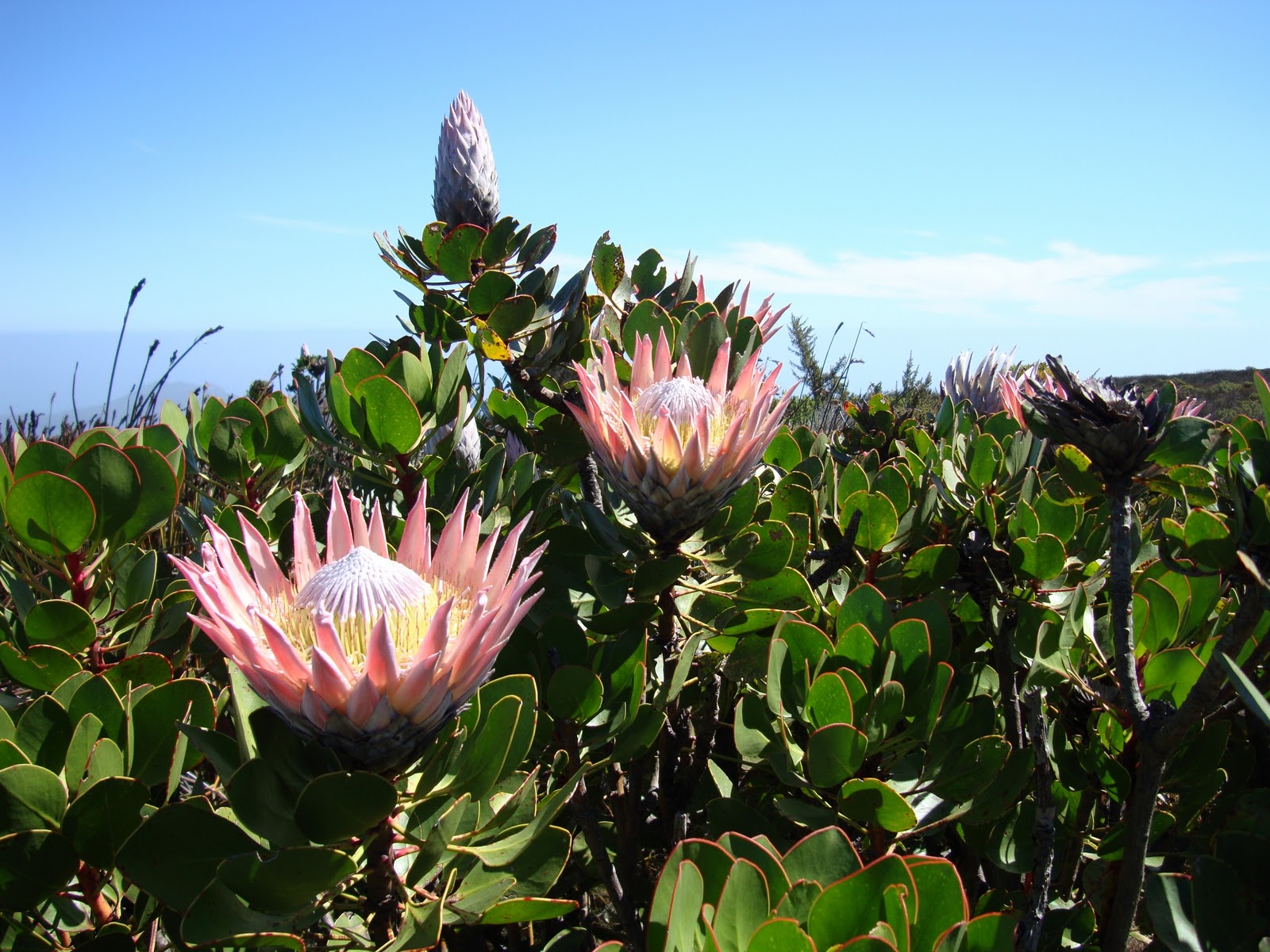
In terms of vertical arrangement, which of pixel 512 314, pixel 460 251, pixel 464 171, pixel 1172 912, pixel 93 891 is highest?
pixel 464 171

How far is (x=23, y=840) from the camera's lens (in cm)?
84

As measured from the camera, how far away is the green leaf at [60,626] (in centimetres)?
109

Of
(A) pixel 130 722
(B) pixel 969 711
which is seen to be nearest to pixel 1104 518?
(B) pixel 969 711

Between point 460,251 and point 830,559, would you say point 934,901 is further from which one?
point 460,251

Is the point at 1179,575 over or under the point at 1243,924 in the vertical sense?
over

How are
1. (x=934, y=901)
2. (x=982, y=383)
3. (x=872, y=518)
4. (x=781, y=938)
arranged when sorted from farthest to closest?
(x=982, y=383) → (x=872, y=518) → (x=934, y=901) → (x=781, y=938)

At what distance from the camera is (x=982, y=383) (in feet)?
8.55

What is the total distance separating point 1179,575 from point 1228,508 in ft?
0.46

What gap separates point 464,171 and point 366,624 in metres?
1.43

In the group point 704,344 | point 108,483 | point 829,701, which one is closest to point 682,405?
point 704,344

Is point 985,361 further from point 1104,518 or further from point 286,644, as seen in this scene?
point 286,644

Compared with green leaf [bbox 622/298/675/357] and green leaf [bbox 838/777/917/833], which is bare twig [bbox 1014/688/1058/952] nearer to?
green leaf [bbox 838/777/917/833]

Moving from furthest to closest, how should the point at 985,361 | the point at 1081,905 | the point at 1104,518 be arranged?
the point at 985,361, the point at 1104,518, the point at 1081,905

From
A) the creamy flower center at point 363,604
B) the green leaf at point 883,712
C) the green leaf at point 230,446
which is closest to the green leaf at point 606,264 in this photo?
the green leaf at point 230,446
